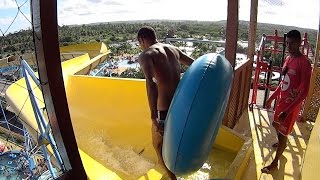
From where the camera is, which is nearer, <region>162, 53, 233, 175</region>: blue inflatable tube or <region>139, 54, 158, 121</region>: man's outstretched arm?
<region>162, 53, 233, 175</region>: blue inflatable tube

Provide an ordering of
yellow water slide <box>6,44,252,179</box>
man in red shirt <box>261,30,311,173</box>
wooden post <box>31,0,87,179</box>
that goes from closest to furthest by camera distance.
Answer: wooden post <box>31,0,87,179</box> → man in red shirt <box>261,30,311,173</box> → yellow water slide <box>6,44,252,179</box>

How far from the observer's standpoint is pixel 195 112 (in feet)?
6.88

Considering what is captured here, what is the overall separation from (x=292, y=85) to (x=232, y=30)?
1357mm

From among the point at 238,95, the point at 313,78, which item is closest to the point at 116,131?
the point at 238,95

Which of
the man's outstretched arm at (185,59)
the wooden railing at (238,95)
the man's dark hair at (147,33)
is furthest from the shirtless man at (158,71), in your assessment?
the wooden railing at (238,95)

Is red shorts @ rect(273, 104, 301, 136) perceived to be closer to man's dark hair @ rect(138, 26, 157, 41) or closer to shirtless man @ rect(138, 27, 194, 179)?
shirtless man @ rect(138, 27, 194, 179)

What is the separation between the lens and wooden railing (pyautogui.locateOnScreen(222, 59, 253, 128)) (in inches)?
171

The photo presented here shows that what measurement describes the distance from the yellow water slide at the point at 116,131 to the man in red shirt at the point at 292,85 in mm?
552

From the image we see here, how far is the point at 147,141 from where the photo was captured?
16.7 feet

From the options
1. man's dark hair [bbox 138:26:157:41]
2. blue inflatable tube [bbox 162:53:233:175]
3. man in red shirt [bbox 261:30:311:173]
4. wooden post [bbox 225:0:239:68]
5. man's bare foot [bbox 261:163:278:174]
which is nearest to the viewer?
blue inflatable tube [bbox 162:53:233:175]

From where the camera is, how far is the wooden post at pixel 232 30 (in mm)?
3934

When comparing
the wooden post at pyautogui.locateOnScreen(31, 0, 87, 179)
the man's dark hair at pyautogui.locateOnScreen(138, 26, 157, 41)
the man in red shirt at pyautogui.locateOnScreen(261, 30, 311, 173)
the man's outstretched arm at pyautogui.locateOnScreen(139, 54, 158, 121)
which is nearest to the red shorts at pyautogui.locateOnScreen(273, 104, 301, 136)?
the man in red shirt at pyautogui.locateOnScreen(261, 30, 311, 173)

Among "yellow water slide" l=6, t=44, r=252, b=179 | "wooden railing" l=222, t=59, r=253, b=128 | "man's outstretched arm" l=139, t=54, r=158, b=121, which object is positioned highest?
"man's outstretched arm" l=139, t=54, r=158, b=121

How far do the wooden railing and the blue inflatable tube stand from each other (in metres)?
2.02
